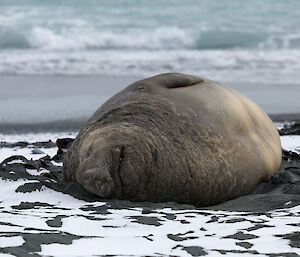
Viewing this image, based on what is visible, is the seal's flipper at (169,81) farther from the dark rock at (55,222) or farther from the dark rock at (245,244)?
the dark rock at (245,244)

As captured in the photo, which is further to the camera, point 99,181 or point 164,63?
point 164,63

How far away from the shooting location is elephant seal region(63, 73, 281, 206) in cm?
356

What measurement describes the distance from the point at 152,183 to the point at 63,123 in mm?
4649

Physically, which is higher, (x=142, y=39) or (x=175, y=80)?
(x=142, y=39)

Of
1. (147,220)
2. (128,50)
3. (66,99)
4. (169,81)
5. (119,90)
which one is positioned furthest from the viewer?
(128,50)

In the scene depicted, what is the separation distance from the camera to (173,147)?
3750mm

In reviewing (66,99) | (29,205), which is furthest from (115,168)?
(66,99)

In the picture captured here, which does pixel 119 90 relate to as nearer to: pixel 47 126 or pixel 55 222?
pixel 47 126

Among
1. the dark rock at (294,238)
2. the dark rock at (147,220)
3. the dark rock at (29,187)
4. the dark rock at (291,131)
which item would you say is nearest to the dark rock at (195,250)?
the dark rock at (294,238)

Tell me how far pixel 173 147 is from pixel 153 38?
16.0 meters

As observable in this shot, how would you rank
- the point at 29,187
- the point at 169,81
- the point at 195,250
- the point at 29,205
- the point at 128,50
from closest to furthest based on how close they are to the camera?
the point at 195,250, the point at 29,205, the point at 29,187, the point at 169,81, the point at 128,50

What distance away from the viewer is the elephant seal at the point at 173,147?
11.7ft

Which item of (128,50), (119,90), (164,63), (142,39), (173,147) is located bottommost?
(173,147)

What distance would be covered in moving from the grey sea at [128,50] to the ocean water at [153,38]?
0.09 ft
